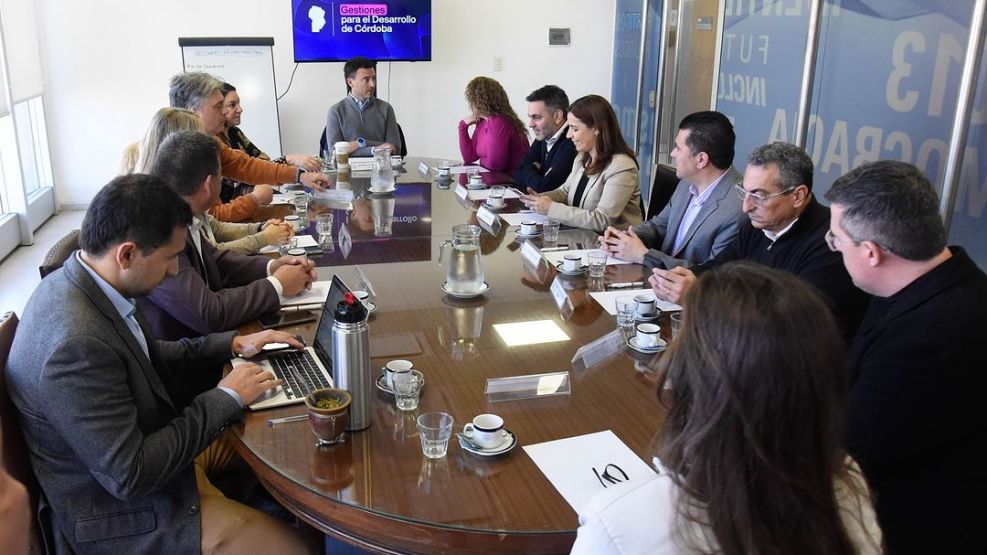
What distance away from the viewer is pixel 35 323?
5.02 feet

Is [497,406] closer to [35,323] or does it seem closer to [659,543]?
[659,543]

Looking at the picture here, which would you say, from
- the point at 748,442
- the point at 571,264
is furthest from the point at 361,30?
the point at 748,442

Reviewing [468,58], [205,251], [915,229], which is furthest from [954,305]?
[468,58]

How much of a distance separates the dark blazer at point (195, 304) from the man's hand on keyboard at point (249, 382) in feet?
1.42

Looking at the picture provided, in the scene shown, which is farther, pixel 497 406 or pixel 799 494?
pixel 497 406

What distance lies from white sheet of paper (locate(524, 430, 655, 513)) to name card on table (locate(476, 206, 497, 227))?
180 cm

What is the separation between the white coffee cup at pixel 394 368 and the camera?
1743 millimetres

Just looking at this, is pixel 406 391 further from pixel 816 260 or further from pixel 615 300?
pixel 816 260

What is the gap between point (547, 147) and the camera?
4.46 meters

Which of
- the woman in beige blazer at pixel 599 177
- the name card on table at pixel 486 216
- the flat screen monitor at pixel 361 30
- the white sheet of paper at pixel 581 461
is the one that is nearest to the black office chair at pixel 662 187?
the woman in beige blazer at pixel 599 177

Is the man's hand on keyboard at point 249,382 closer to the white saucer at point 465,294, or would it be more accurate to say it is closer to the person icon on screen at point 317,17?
the white saucer at point 465,294

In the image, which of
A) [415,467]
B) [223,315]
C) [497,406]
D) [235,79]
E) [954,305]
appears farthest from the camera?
[235,79]

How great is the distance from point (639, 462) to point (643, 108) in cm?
537

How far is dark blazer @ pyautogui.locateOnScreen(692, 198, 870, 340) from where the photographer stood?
222cm
